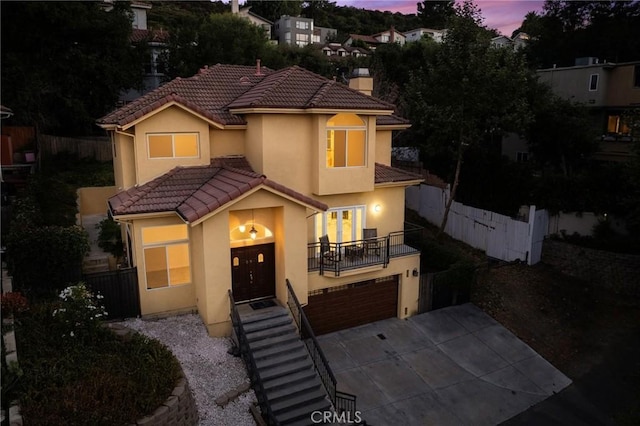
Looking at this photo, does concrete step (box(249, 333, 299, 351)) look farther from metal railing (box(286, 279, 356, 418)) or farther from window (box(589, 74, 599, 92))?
window (box(589, 74, 599, 92))

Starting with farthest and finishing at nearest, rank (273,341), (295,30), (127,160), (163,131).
Result: 1. (295,30)
2. (127,160)
3. (163,131)
4. (273,341)

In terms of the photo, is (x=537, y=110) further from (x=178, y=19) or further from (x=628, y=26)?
(x=178, y=19)

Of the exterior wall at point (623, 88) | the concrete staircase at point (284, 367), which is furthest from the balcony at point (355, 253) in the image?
the exterior wall at point (623, 88)

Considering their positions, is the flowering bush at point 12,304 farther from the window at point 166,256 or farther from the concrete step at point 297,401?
the concrete step at point 297,401

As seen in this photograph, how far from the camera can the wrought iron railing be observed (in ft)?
53.1

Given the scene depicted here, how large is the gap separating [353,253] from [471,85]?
10.8m

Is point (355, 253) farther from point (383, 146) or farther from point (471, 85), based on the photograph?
point (471, 85)

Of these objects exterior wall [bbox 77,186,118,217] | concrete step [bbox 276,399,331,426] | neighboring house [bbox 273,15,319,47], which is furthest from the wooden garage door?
neighboring house [bbox 273,15,319,47]

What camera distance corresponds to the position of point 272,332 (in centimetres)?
1368

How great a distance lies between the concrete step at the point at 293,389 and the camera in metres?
12.0

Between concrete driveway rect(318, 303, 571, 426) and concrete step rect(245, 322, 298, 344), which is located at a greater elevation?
concrete step rect(245, 322, 298, 344)

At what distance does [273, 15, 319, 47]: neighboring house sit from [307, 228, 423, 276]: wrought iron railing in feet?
231

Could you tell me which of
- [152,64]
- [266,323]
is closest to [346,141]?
[266,323]

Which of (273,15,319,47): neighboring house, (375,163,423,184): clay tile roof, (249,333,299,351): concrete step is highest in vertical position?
(273,15,319,47): neighboring house
